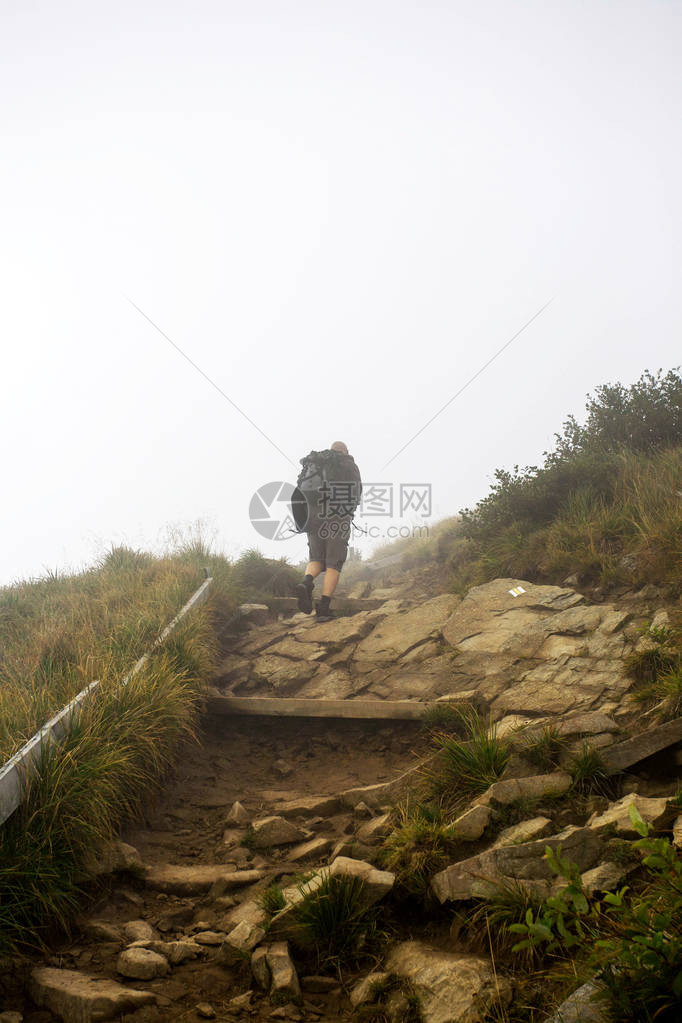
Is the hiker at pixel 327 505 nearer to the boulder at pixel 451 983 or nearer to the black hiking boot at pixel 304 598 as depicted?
the black hiking boot at pixel 304 598

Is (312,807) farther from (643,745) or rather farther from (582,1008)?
(582,1008)

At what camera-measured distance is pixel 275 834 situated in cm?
431

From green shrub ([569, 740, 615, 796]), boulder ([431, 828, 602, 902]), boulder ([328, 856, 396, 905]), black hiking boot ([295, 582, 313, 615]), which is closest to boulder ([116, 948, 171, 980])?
boulder ([328, 856, 396, 905])

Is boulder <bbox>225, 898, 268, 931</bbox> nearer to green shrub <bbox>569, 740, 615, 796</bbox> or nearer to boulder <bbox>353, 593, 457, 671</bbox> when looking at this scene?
green shrub <bbox>569, 740, 615, 796</bbox>

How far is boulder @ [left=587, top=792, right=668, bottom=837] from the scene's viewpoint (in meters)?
3.21

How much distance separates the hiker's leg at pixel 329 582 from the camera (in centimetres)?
949

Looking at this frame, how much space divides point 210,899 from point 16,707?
1834 millimetres

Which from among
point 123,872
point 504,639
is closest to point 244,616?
point 504,639

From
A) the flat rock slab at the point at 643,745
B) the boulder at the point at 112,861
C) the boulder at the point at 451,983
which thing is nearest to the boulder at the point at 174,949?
the boulder at the point at 112,861

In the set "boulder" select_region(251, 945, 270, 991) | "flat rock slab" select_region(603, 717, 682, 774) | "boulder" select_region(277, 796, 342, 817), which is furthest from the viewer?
"boulder" select_region(277, 796, 342, 817)

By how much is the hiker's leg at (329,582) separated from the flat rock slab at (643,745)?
18.8 ft

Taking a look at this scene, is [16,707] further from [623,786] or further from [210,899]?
[623,786]

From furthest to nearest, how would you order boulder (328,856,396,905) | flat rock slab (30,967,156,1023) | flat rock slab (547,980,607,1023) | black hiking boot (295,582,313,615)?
black hiking boot (295,582,313,615) → boulder (328,856,396,905) → flat rock slab (30,967,156,1023) → flat rock slab (547,980,607,1023)

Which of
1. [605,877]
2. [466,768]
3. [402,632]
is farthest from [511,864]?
[402,632]
